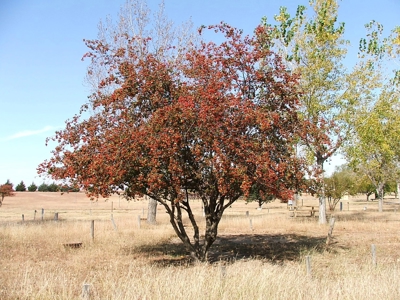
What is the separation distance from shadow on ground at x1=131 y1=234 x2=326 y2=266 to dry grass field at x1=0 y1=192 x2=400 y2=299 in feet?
0.13

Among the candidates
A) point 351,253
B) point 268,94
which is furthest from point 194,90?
point 351,253

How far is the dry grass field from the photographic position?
7340 millimetres

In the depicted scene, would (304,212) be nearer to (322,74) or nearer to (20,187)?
(322,74)

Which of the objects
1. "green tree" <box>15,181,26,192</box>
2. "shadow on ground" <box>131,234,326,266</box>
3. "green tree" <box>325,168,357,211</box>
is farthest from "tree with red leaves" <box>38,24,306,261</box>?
"green tree" <box>15,181,26,192</box>

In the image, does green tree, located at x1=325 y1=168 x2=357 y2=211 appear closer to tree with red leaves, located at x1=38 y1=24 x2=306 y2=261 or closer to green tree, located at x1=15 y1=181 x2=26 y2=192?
tree with red leaves, located at x1=38 y1=24 x2=306 y2=261

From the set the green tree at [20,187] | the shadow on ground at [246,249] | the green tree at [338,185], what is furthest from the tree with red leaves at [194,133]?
the green tree at [20,187]

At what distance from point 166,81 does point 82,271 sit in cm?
626

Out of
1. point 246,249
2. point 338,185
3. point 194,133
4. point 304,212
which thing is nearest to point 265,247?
point 246,249

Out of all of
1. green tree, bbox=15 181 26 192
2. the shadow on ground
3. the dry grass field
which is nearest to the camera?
the dry grass field

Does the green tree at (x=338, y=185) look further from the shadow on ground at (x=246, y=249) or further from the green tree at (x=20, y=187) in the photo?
the green tree at (x=20, y=187)

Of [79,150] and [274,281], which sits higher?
[79,150]

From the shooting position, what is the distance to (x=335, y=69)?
2536 centimetres

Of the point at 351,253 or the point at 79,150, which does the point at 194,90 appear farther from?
the point at 351,253

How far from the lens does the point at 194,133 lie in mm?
10711
